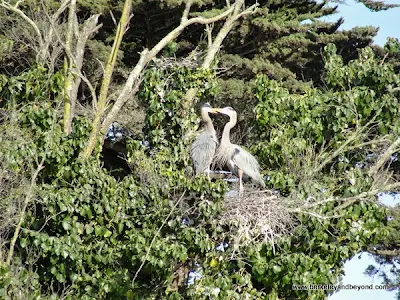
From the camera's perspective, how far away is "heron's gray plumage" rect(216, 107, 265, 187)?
547 inches

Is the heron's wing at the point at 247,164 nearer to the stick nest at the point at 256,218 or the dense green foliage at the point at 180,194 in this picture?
the dense green foliage at the point at 180,194

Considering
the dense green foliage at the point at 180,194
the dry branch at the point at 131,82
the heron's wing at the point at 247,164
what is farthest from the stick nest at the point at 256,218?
the dry branch at the point at 131,82

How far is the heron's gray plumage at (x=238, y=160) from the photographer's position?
13.9 m

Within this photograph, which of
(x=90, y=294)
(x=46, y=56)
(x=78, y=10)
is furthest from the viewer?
(x=78, y=10)

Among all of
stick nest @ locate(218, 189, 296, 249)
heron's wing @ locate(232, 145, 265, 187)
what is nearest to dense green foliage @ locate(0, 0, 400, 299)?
stick nest @ locate(218, 189, 296, 249)

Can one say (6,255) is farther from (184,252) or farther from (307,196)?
(307,196)

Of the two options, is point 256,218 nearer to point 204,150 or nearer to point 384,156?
point 204,150

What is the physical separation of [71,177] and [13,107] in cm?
131

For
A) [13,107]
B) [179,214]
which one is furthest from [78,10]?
[179,214]

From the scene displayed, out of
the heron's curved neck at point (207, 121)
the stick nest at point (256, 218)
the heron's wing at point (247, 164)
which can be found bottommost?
the stick nest at point (256, 218)

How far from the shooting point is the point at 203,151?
14.1m

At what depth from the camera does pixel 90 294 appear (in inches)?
520

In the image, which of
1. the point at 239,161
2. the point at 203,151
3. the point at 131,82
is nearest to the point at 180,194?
the point at 203,151

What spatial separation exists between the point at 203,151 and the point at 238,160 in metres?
0.51
